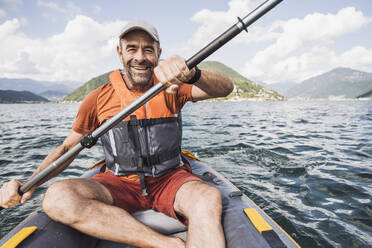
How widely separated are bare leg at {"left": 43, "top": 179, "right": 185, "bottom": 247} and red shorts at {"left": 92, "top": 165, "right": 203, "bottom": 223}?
36 centimetres

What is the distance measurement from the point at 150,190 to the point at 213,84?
5.03ft

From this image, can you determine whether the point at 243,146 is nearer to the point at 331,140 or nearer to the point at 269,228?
the point at 331,140

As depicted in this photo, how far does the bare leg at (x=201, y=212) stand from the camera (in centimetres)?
180

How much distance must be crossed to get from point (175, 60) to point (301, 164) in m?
5.29

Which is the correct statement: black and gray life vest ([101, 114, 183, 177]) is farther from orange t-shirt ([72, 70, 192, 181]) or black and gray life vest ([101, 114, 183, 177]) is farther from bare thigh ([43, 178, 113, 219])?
bare thigh ([43, 178, 113, 219])

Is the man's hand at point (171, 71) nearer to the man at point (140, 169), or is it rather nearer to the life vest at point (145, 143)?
the man at point (140, 169)

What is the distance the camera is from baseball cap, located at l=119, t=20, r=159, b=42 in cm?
261

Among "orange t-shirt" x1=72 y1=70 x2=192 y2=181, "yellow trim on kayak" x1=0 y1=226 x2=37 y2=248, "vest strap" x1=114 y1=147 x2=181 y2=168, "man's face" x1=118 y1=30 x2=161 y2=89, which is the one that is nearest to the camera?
"yellow trim on kayak" x1=0 y1=226 x2=37 y2=248

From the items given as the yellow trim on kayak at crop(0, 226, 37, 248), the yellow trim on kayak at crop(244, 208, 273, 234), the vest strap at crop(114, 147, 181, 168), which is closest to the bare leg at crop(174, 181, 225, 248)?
the yellow trim on kayak at crop(244, 208, 273, 234)

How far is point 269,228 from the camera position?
1.95 metres

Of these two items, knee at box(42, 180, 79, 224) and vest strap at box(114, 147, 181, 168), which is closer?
knee at box(42, 180, 79, 224)

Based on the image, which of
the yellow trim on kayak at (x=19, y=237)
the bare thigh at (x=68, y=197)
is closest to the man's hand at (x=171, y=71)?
the bare thigh at (x=68, y=197)

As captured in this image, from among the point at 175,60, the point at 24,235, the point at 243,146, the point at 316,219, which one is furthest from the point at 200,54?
the point at 243,146

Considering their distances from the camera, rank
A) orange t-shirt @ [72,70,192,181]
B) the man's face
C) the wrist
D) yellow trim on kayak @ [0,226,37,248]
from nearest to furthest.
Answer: yellow trim on kayak @ [0,226,37,248] → the wrist → the man's face → orange t-shirt @ [72,70,192,181]
